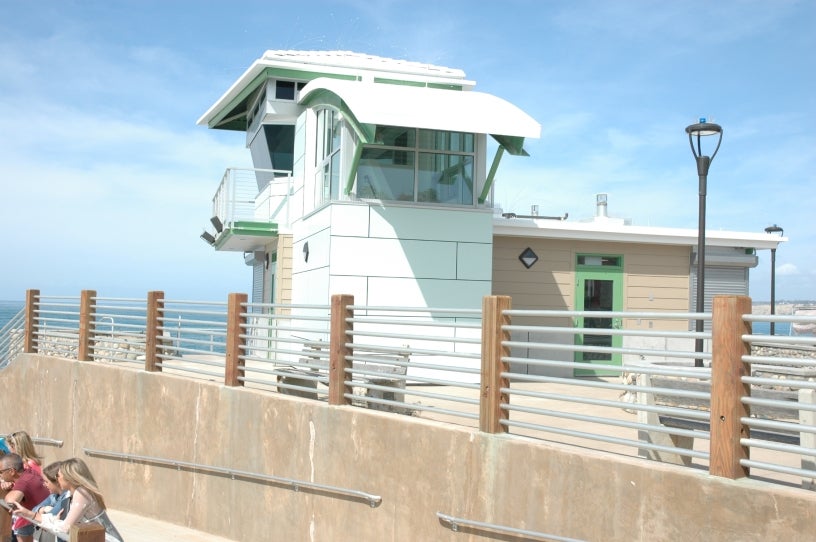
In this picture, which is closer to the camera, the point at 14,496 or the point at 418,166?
the point at 14,496

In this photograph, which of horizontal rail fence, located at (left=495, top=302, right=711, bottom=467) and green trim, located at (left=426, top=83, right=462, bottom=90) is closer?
horizontal rail fence, located at (left=495, top=302, right=711, bottom=467)

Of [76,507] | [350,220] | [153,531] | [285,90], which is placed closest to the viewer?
[76,507]

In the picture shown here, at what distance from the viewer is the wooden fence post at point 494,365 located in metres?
6.97

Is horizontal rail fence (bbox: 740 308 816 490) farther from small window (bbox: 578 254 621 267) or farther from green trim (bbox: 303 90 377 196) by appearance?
small window (bbox: 578 254 621 267)

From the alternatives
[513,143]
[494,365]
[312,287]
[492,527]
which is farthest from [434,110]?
[492,527]

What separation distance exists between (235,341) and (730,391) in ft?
21.3

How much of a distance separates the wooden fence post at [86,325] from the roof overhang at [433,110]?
5.36m

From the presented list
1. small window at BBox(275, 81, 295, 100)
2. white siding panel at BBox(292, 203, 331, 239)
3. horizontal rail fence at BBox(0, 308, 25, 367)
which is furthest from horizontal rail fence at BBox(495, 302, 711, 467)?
horizontal rail fence at BBox(0, 308, 25, 367)

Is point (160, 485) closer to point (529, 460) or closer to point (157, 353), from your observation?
point (157, 353)

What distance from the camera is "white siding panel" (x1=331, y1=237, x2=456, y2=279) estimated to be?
1367cm

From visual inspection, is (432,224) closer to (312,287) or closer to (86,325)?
(312,287)

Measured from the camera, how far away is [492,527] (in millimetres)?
6664

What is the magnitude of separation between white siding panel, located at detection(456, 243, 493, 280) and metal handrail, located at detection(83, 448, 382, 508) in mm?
5710

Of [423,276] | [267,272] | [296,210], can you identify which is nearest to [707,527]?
[423,276]
